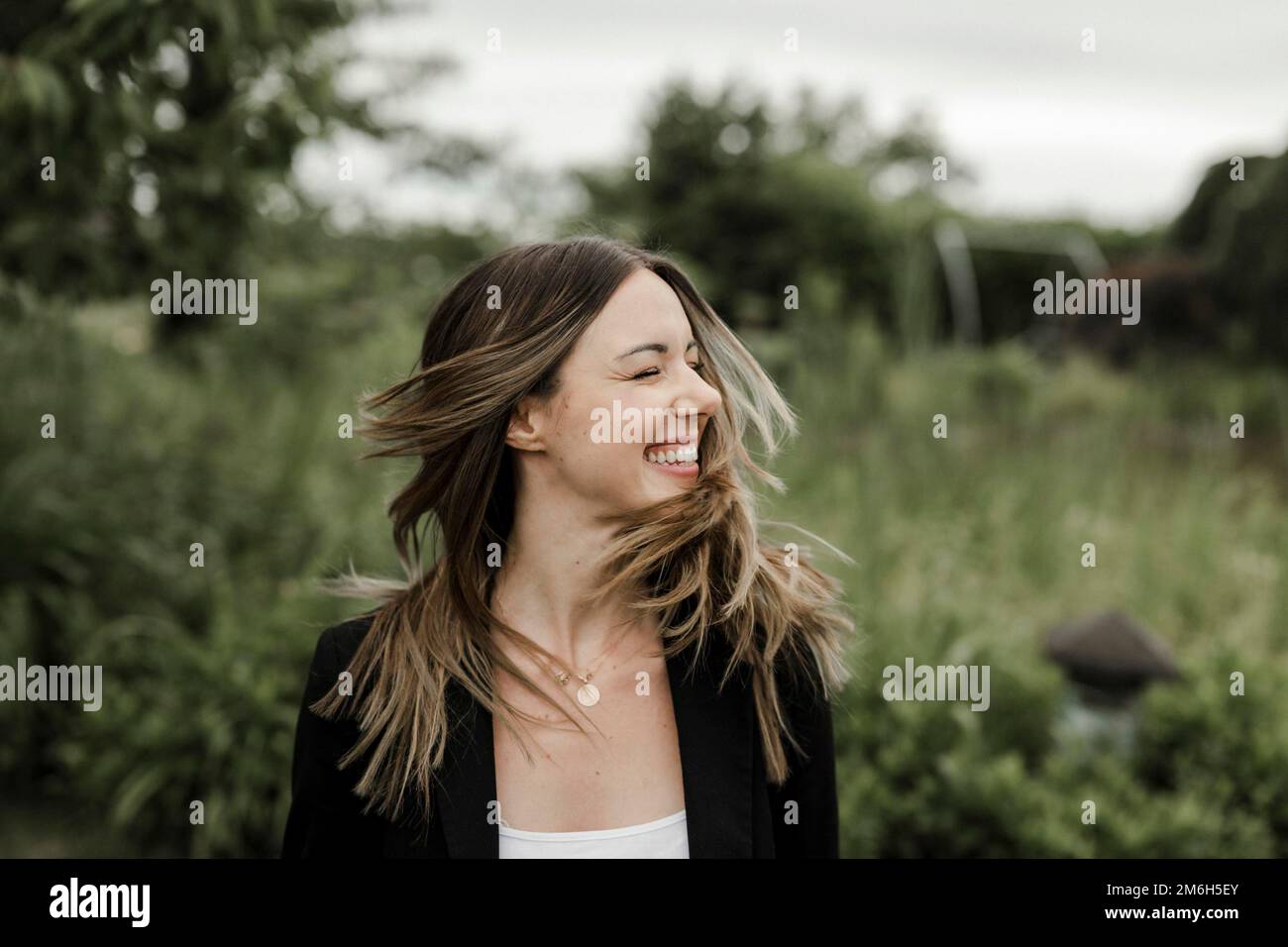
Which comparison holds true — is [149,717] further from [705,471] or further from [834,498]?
[834,498]

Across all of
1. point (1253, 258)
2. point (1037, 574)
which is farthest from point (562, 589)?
point (1253, 258)

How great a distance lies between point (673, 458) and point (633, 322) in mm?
234

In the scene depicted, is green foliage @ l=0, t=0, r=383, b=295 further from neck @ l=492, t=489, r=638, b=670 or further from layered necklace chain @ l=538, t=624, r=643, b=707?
layered necklace chain @ l=538, t=624, r=643, b=707

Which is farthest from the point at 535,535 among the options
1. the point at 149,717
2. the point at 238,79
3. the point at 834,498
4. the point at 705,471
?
the point at 834,498

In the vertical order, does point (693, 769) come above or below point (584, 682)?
below

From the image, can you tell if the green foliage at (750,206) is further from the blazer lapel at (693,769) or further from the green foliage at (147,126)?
the blazer lapel at (693,769)

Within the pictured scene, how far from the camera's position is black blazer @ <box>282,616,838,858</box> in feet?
5.93

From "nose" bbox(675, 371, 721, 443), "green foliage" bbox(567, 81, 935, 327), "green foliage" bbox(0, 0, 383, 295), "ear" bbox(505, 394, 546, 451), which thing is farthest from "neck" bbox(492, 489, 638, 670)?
"green foliage" bbox(567, 81, 935, 327)

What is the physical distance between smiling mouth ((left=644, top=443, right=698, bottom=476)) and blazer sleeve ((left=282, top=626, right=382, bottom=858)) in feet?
2.22

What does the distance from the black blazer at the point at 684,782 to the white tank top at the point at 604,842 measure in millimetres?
28

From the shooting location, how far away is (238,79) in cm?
365

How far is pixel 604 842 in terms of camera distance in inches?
70.2

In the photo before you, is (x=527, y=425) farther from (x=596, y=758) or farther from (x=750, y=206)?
(x=750, y=206)

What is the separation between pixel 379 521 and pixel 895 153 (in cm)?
1450
